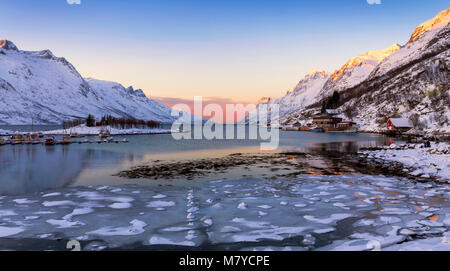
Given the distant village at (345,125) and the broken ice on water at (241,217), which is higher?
the distant village at (345,125)

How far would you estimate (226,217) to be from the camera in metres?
14.3

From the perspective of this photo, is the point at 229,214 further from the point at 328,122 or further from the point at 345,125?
the point at 328,122

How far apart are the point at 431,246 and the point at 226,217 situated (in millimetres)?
8451

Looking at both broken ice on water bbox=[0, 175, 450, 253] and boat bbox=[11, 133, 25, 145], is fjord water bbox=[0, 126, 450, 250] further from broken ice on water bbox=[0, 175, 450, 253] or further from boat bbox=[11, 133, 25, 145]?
boat bbox=[11, 133, 25, 145]

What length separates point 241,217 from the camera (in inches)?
560

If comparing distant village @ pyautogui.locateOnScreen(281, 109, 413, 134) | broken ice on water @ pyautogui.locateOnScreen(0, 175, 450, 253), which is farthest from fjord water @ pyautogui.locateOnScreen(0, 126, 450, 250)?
distant village @ pyautogui.locateOnScreen(281, 109, 413, 134)

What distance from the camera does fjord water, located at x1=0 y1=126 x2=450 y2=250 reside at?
432 inches

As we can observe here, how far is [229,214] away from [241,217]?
83 cm

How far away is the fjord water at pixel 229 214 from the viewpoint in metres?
11.0

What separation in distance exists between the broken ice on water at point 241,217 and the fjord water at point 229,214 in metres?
0.04

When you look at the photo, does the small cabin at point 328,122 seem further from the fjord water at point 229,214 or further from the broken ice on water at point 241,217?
the broken ice on water at point 241,217

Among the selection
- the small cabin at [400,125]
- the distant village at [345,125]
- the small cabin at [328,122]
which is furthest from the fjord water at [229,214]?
the small cabin at [328,122]
